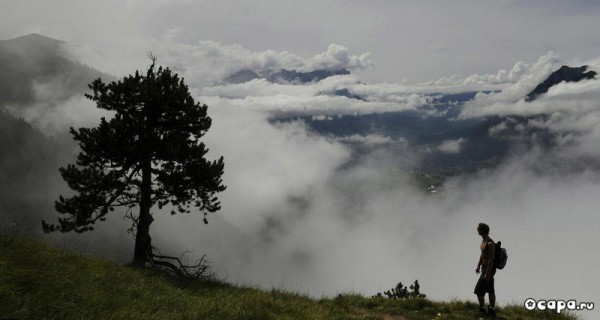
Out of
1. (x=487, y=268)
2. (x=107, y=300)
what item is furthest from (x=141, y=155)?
(x=487, y=268)

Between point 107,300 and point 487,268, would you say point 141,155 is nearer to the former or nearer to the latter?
point 107,300

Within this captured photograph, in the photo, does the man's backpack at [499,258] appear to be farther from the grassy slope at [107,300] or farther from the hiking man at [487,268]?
the grassy slope at [107,300]

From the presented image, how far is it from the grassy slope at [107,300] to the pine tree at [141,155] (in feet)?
16.7

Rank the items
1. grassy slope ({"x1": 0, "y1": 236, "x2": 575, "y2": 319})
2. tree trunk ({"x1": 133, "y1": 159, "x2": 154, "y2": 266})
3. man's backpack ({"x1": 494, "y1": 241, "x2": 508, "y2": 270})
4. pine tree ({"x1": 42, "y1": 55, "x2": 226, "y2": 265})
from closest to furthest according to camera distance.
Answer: grassy slope ({"x1": 0, "y1": 236, "x2": 575, "y2": 319})
man's backpack ({"x1": 494, "y1": 241, "x2": 508, "y2": 270})
pine tree ({"x1": 42, "y1": 55, "x2": 226, "y2": 265})
tree trunk ({"x1": 133, "y1": 159, "x2": 154, "y2": 266})

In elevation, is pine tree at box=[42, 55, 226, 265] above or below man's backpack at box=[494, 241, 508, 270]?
above

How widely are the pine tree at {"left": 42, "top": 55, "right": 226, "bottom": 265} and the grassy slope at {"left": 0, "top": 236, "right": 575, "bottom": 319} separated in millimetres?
5100

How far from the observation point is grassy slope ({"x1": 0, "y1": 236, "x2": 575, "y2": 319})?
16.6 ft

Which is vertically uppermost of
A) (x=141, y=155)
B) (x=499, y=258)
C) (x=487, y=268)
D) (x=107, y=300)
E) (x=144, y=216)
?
(x=141, y=155)

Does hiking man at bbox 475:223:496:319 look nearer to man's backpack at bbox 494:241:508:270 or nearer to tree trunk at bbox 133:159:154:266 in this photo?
man's backpack at bbox 494:241:508:270

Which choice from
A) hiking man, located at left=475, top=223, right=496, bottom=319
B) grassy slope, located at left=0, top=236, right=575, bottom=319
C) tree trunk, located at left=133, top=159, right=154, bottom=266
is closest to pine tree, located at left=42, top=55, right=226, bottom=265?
tree trunk, located at left=133, top=159, right=154, bottom=266

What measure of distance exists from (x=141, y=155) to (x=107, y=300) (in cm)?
958

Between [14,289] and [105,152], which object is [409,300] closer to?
[14,289]

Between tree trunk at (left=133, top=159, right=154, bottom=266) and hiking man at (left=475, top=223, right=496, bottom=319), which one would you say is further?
tree trunk at (left=133, top=159, right=154, bottom=266)

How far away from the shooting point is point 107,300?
20.2ft
